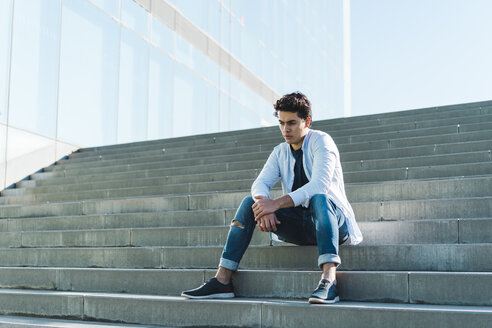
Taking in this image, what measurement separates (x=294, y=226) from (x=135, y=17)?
10865mm

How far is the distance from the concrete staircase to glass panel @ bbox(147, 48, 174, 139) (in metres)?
6.21

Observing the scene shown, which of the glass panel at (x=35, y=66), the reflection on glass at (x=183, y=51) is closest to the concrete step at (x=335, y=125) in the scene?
the glass panel at (x=35, y=66)

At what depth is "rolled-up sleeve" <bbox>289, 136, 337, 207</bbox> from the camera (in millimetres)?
3260

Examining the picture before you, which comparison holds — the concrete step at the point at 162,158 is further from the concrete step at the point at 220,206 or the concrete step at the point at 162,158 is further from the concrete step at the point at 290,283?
the concrete step at the point at 290,283

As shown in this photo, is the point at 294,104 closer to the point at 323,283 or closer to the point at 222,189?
the point at 323,283

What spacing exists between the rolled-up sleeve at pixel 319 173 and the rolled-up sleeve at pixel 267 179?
0.27m

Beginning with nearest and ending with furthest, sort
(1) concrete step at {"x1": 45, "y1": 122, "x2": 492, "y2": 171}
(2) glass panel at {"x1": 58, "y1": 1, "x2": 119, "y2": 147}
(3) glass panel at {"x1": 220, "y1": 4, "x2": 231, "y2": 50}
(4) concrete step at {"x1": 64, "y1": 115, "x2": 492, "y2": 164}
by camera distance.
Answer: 1. (1) concrete step at {"x1": 45, "y1": 122, "x2": 492, "y2": 171}
2. (4) concrete step at {"x1": 64, "y1": 115, "x2": 492, "y2": 164}
3. (2) glass panel at {"x1": 58, "y1": 1, "x2": 119, "y2": 147}
4. (3) glass panel at {"x1": 220, "y1": 4, "x2": 231, "y2": 50}

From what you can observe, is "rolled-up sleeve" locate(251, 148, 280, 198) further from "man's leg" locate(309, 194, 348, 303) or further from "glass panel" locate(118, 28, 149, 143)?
"glass panel" locate(118, 28, 149, 143)

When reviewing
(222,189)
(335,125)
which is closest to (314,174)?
(222,189)

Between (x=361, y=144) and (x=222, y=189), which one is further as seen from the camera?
(x=361, y=144)

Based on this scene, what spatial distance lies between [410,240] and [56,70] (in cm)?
830

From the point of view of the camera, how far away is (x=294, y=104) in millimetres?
3387

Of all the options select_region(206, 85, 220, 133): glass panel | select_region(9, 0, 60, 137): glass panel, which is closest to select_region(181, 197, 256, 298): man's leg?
select_region(9, 0, 60, 137): glass panel

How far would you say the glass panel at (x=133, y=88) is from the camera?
41.2 feet
